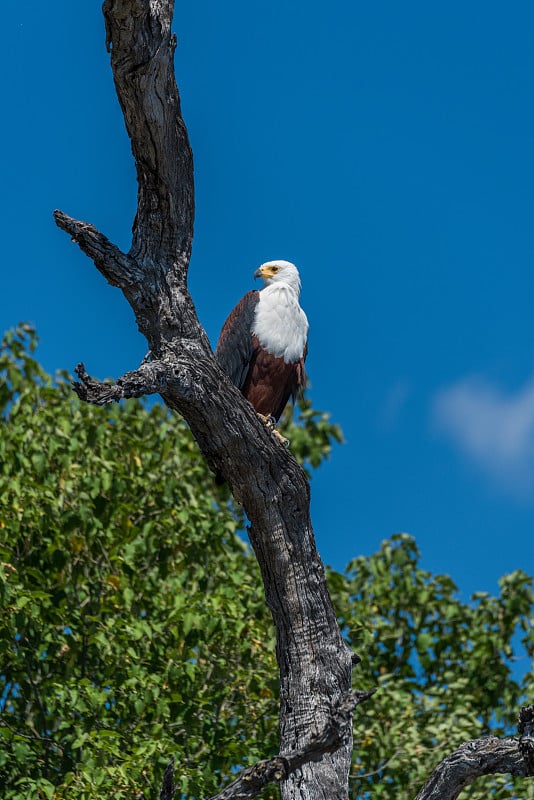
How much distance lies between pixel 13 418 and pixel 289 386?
14.1 ft

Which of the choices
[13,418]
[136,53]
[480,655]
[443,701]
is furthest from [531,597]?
[136,53]

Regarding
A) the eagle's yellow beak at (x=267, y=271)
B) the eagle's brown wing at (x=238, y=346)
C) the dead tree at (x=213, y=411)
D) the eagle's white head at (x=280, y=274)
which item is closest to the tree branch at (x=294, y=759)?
the dead tree at (x=213, y=411)

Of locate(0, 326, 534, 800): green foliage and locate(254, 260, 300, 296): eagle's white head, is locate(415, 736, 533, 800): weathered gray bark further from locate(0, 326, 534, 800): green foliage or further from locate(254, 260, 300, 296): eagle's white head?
locate(254, 260, 300, 296): eagle's white head

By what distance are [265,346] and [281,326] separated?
7.7 inches

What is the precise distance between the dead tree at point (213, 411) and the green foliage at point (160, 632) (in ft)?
7.52

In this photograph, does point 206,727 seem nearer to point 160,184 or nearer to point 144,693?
point 144,693

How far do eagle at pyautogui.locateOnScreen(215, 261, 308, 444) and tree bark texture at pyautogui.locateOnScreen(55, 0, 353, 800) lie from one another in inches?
83.6

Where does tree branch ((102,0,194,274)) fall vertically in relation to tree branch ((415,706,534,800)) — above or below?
above

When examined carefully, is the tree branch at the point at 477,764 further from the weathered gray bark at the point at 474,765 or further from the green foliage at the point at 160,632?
the green foliage at the point at 160,632

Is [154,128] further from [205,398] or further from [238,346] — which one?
[238,346]

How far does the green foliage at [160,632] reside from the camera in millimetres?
8539

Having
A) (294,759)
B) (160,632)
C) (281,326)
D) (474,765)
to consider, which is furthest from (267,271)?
(474,765)

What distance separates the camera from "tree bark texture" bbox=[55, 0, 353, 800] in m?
5.51

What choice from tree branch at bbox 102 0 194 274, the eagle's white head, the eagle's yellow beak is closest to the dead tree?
tree branch at bbox 102 0 194 274
